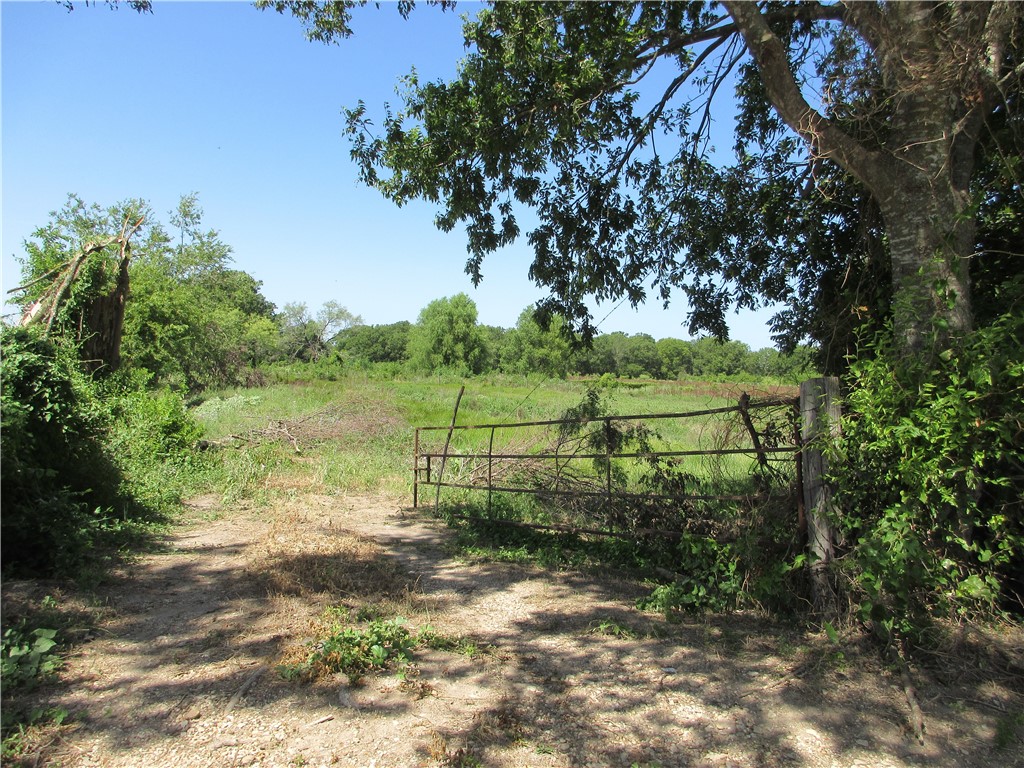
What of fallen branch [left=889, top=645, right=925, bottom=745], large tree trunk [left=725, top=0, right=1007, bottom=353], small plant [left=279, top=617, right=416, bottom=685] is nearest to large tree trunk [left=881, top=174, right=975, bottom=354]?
large tree trunk [left=725, top=0, right=1007, bottom=353]

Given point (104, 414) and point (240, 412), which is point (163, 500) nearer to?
point (104, 414)

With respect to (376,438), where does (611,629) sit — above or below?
below

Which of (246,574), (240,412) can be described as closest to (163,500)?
(246,574)

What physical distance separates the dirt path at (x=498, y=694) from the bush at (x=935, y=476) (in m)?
0.52

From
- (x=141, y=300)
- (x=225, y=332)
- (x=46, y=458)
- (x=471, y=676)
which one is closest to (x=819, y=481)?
(x=471, y=676)

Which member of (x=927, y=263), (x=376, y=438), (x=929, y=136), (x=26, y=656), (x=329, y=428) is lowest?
(x=26, y=656)

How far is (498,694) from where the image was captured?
3576 mm

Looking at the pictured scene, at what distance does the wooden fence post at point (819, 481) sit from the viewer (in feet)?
13.9

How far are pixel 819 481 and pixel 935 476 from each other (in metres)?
0.86

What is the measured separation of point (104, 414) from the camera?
7293 mm

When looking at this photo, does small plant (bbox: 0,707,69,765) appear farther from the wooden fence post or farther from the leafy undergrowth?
the wooden fence post

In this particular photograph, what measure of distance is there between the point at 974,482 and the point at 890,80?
3.39m

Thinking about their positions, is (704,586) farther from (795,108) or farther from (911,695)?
(795,108)

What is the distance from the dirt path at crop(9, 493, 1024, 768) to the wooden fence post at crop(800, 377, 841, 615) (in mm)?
365
